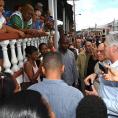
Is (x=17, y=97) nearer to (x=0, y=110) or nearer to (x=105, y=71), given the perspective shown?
(x=0, y=110)

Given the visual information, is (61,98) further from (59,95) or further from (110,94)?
(110,94)

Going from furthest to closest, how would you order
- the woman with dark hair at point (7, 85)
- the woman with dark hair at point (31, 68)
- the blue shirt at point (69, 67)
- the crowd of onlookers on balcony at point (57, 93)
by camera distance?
the blue shirt at point (69, 67), the woman with dark hair at point (31, 68), the woman with dark hair at point (7, 85), the crowd of onlookers on balcony at point (57, 93)

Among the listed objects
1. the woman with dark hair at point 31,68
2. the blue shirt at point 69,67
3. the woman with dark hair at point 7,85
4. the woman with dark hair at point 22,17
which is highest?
the woman with dark hair at point 22,17

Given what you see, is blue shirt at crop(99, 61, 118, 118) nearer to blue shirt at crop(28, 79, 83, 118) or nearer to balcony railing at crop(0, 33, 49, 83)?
blue shirt at crop(28, 79, 83, 118)

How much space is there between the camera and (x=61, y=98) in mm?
3627

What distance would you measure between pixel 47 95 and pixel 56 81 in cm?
17

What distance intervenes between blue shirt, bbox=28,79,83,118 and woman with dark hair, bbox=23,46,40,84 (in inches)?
87.4

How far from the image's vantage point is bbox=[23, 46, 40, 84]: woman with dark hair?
5953 mm

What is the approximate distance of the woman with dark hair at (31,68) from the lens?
19.5 ft

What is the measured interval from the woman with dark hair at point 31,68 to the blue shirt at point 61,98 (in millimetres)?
2221

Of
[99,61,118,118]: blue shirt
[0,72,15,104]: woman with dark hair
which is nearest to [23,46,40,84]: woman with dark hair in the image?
[0,72,15,104]: woman with dark hair

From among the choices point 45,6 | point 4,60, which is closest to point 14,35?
point 4,60

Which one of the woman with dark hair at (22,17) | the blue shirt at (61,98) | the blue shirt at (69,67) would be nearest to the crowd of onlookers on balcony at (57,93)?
the blue shirt at (61,98)

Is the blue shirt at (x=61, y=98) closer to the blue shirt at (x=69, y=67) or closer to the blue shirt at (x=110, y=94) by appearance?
the blue shirt at (x=110, y=94)
